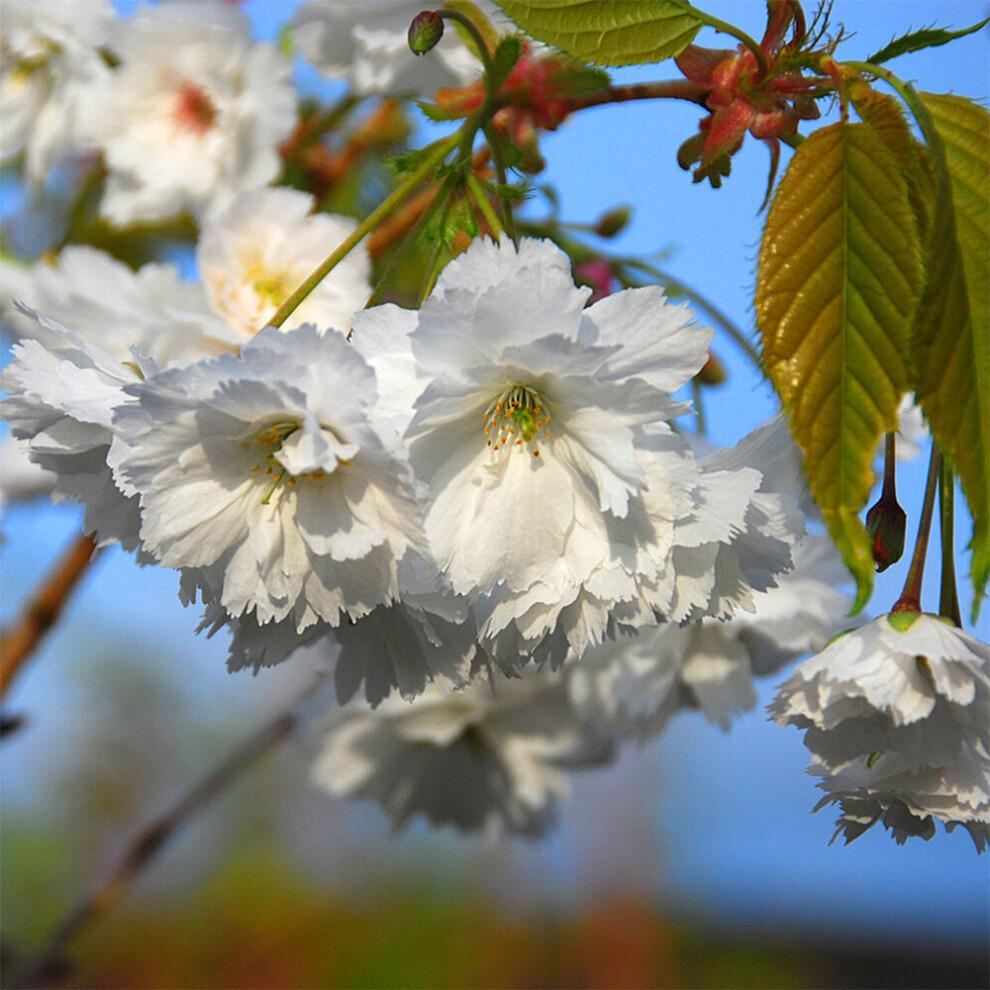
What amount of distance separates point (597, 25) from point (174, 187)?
71 centimetres

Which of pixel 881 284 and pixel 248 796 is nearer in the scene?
pixel 881 284

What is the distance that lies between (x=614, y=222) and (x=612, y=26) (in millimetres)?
522

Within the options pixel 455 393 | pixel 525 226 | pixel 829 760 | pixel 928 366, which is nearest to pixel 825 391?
pixel 928 366

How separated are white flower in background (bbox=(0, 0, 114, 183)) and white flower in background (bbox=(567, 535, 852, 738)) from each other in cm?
84

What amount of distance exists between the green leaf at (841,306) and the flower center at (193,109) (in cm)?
85

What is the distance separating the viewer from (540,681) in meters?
1.24

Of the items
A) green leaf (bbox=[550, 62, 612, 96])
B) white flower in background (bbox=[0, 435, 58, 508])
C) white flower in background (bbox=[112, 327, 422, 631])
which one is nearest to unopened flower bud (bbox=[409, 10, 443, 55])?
green leaf (bbox=[550, 62, 612, 96])

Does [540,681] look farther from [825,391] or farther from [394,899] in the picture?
[394,899]

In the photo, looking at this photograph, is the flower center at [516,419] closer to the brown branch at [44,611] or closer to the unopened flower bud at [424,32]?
the unopened flower bud at [424,32]

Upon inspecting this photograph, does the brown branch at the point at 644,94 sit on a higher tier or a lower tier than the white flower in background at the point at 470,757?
higher

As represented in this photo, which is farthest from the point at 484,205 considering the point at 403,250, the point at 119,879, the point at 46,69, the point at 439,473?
the point at 119,879

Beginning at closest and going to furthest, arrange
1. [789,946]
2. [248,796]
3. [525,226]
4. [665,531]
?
[665,531] → [525,226] → [248,796] → [789,946]

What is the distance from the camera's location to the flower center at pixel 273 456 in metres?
0.52

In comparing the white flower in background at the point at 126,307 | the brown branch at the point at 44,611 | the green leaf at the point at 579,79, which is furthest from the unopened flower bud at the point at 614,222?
the brown branch at the point at 44,611
